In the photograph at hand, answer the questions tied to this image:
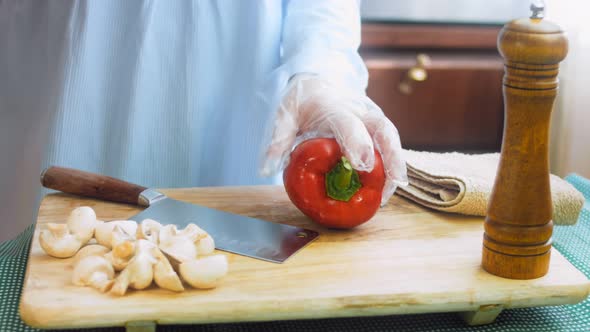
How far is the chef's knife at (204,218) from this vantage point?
76 centimetres

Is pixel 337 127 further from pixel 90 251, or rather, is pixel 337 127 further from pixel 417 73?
pixel 417 73

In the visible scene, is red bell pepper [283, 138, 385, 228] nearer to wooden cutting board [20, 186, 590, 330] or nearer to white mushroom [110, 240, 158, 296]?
wooden cutting board [20, 186, 590, 330]

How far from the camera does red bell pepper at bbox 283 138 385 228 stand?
80 cm

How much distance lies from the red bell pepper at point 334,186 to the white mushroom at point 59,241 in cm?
23

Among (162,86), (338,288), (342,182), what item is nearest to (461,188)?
(342,182)

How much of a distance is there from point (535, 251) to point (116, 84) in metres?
0.65

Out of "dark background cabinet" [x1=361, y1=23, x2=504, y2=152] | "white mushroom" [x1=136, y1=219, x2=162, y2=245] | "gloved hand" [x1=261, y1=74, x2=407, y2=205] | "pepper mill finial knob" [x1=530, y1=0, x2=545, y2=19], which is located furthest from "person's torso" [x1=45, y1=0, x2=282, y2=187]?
"dark background cabinet" [x1=361, y1=23, x2=504, y2=152]

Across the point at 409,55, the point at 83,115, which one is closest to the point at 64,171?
the point at 83,115

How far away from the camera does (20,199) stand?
136 centimetres

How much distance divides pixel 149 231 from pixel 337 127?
24 cm

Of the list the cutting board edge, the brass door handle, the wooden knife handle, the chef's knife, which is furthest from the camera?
the brass door handle

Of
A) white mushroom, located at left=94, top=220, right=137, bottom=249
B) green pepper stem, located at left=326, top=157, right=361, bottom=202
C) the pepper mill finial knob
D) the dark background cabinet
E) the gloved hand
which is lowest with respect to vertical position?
the dark background cabinet

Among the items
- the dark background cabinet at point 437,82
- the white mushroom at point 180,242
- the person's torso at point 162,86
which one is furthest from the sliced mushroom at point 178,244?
the dark background cabinet at point 437,82

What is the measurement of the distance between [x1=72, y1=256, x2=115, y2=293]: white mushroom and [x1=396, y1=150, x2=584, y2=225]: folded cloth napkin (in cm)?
38
